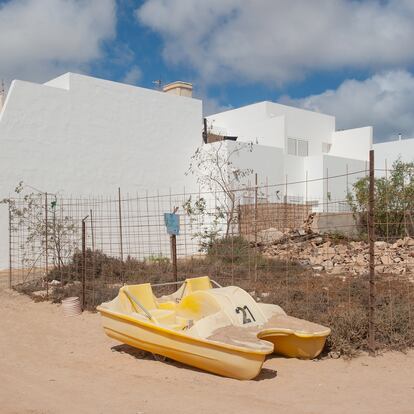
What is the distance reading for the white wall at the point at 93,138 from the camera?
17.5 meters

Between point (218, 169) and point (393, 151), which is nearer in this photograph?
point (218, 169)

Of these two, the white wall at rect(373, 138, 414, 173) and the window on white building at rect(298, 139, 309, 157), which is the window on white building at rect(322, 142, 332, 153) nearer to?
the window on white building at rect(298, 139, 309, 157)

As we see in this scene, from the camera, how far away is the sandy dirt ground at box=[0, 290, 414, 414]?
4949mm

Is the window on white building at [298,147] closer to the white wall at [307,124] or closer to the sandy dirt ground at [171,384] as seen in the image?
the white wall at [307,124]

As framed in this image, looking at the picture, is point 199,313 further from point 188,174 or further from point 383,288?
point 188,174

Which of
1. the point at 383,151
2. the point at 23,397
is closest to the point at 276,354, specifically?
the point at 23,397

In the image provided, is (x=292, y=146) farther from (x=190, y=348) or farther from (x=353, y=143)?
(x=190, y=348)

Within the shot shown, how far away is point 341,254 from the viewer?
14.7 meters

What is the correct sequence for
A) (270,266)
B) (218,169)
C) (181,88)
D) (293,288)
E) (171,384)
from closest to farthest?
(171,384) < (293,288) < (270,266) < (218,169) < (181,88)

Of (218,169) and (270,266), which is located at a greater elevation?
(218,169)

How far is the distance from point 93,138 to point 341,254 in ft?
33.7

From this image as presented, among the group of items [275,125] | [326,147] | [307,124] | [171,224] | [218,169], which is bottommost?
[171,224]

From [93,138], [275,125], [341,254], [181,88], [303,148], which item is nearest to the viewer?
[341,254]

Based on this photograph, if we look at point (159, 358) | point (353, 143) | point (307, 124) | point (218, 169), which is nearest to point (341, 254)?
point (218, 169)
